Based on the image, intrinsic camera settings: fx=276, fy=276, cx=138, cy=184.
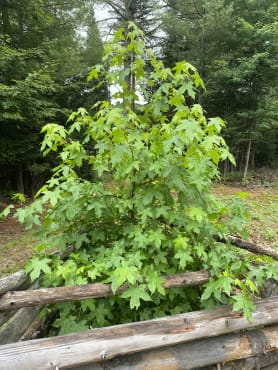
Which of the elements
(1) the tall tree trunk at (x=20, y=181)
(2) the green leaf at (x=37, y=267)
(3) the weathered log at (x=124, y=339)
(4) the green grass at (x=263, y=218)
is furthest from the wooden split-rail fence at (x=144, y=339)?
(1) the tall tree trunk at (x=20, y=181)

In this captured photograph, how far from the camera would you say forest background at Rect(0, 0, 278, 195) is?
284 inches

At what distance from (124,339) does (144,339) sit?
137 mm

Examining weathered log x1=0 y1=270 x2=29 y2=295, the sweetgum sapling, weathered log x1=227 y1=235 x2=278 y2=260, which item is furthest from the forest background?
weathered log x1=227 y1=235 x2=278 y2=260

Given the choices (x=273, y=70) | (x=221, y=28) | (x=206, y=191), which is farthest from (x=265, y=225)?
(x=221, y=28)

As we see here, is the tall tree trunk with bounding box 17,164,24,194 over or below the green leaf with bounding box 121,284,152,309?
below

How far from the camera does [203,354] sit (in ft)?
6.41

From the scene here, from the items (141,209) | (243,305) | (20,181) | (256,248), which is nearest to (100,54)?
(20,181)

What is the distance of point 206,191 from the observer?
7.41 feet

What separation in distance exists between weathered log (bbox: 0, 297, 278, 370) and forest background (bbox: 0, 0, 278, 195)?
15.7 feet

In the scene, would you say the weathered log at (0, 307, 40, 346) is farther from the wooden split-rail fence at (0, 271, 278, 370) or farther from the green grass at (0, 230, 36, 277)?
the green grass at (0, 230, 36, 277)

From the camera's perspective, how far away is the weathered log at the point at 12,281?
1827 mm

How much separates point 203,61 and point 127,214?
38.2 feet

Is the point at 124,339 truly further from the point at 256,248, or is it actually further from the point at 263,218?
the point at 263,218

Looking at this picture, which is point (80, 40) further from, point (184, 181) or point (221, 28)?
point (184, 181)
